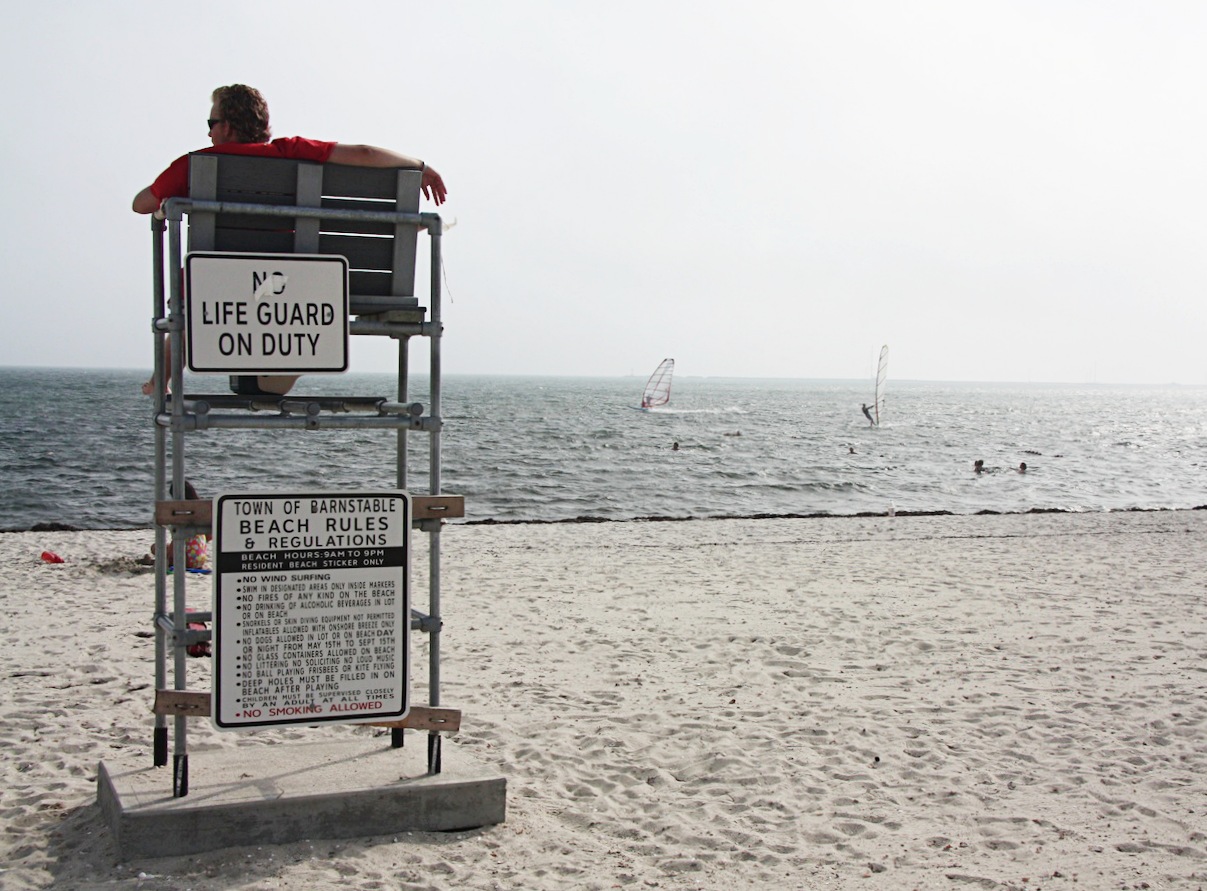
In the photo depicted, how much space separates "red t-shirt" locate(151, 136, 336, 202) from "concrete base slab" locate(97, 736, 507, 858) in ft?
6.20

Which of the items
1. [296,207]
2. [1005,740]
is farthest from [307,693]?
[1005,740]

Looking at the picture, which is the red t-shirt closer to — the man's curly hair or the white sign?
the man's curly hair

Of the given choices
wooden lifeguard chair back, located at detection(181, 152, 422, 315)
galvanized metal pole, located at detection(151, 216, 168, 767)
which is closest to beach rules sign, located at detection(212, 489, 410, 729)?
galvanized metal pole, located at detection(151, 216, 168, 767)

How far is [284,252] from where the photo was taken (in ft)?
11.8

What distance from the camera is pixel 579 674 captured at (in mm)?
6258

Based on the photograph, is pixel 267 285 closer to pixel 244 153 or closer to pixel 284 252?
pixel 284 252

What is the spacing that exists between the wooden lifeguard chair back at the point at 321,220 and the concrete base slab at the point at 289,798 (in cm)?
157

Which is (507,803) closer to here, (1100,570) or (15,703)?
(15,703)

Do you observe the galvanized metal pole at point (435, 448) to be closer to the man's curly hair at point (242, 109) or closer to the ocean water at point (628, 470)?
the man's curly hair at point (242, 109)

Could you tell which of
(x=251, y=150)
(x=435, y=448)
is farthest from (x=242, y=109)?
(x=435, y=448)

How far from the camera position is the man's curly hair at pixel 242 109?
11.8ft

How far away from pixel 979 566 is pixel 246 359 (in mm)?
8921

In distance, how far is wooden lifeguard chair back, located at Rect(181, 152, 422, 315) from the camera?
3469mm

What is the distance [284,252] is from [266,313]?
230 mm
